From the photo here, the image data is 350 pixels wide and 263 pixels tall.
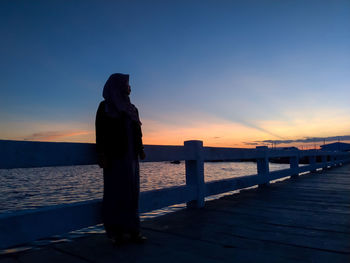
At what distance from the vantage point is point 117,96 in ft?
9.09

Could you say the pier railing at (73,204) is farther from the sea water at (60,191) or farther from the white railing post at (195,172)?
the sea water at (60,191)

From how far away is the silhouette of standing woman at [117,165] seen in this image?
8.68ft

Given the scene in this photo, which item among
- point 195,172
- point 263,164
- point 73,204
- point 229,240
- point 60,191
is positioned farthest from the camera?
point 60,191

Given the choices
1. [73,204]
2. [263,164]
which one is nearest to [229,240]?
[73,204]

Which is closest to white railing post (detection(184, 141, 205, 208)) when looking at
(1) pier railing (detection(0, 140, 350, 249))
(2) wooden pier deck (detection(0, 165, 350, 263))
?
(1) pier railing (detection(0, 140, 350, 249))

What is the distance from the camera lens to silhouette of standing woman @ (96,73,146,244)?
8.68 feet

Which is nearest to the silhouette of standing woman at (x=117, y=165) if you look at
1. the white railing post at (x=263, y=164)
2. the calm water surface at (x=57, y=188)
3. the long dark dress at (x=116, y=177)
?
the long dark dress at (x=116, y=177)

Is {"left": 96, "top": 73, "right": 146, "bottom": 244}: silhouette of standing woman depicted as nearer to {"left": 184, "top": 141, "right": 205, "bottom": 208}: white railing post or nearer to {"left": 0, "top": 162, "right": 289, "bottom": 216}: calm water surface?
{"left": 184, "top": 141, "right": 205, "bottom": 208}: white railing post

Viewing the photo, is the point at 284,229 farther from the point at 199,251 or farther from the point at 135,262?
the point at 135,262

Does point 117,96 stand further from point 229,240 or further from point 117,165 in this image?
point 229,240

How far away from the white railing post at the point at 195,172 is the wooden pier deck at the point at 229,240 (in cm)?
19

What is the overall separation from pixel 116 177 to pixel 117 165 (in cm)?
13

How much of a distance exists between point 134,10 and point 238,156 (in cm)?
704

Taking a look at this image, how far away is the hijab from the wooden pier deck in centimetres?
136
